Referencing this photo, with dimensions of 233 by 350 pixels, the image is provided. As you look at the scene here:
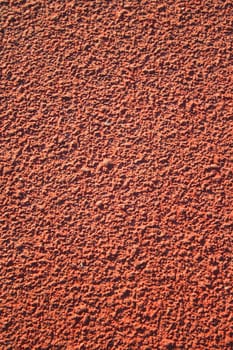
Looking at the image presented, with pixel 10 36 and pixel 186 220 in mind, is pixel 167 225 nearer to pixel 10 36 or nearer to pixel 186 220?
pixel 186 220

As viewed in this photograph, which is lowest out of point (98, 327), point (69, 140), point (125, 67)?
point (98, 327)

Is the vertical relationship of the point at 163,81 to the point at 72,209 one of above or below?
above

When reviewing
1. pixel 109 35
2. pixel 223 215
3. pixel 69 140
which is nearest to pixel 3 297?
pixel 69 140

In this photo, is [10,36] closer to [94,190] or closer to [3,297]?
[94,190]

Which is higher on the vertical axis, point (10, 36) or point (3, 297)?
point (10, 36)

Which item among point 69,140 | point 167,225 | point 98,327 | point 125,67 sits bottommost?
point 98,327

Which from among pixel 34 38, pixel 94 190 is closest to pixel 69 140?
pixel 94 190
